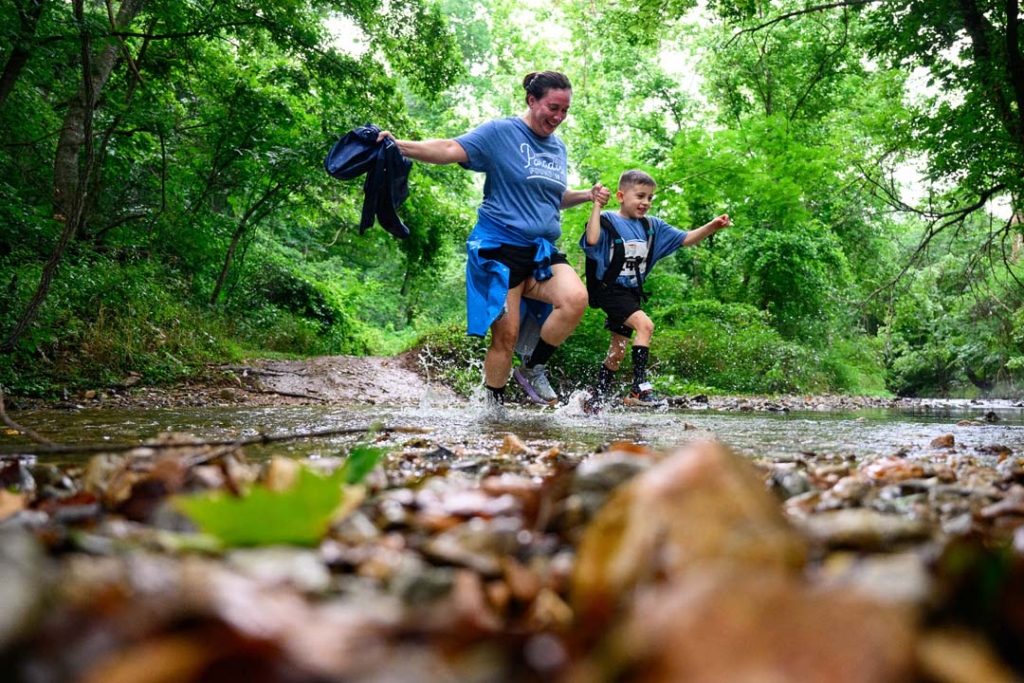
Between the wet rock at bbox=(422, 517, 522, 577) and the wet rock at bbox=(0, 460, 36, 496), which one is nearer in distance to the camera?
the wet rock at bbox=(422, 517, 522, 577)

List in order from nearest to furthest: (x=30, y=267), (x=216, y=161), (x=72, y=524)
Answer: (x=72, y=524), (x=30, y=267), (x=216, y=161)

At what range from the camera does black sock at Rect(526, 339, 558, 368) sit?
20.6 feet

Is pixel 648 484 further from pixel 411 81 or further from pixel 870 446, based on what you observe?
pixel 411 81

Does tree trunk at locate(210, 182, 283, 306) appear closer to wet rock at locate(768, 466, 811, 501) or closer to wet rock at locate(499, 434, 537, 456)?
wet rock at locate(499, 434, 537, 456)

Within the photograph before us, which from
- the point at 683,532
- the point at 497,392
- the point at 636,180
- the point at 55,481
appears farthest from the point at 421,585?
the point at 636,180

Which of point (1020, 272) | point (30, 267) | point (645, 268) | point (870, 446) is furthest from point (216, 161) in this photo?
point (1020, 272)

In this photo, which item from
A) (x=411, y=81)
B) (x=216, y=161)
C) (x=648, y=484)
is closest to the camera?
(x=648, y=484)

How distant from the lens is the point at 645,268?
6824 mm

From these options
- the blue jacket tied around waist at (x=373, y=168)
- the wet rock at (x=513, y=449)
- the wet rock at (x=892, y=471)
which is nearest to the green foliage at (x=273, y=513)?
the wet rock at (x=892, y=471)

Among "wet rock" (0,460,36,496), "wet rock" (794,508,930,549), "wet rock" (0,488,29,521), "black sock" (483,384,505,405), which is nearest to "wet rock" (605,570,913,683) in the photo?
"wet rock" (794,508,930,549)

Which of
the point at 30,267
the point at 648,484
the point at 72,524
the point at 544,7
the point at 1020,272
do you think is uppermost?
the point at 544,7

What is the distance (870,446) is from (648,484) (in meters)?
2.79

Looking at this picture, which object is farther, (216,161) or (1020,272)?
(1020,272)

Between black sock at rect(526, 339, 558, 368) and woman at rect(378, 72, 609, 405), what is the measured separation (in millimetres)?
514
